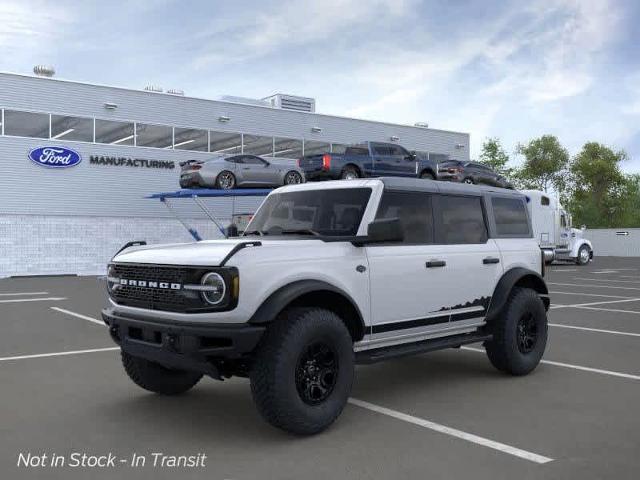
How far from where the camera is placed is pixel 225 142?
107 feet

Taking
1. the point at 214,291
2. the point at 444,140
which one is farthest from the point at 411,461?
the point at 444,140

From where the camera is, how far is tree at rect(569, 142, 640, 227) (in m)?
70.8

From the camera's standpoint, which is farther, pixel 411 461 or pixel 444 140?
pixel 444 140

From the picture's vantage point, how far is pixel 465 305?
638 centimetres

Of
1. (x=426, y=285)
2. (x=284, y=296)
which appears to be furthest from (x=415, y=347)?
(x=284, y=296)

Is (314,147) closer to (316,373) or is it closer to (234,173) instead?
(234,173)

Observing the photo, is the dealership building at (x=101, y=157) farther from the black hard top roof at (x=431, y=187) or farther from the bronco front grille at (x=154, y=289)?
the black hard top roof at (x=431, y=187)

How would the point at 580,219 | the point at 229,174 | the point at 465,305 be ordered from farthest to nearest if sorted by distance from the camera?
1. the point at 580,219
2. the point at 229,174
3. the point at 465,305

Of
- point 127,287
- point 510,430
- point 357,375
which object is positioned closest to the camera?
point 510,430

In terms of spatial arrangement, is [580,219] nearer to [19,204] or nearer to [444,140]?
[444,140]

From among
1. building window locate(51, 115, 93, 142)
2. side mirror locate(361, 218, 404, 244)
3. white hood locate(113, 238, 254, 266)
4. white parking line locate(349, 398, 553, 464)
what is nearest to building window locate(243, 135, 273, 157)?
building window locate(51, 115, 93, 142)

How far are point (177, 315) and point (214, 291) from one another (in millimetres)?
382

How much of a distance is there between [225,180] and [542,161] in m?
55.8

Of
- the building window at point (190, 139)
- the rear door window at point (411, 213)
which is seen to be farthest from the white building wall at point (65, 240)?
the rear door window at point (411, 213)
